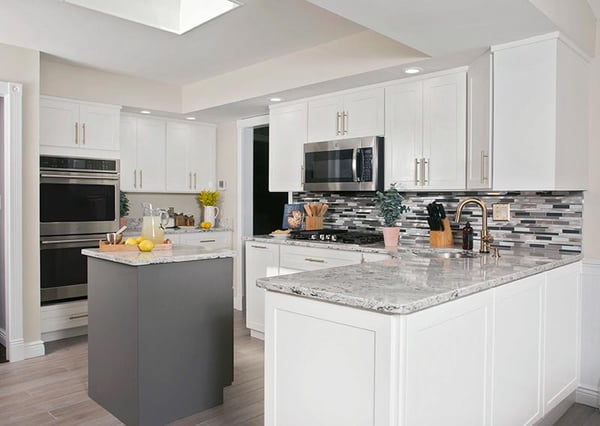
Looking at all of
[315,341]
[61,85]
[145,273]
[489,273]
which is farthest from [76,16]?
[489,273]

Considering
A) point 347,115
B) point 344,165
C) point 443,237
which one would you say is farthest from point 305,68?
point 443,237

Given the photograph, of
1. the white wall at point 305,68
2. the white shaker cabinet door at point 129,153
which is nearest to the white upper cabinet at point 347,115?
the white wall at point 305,68

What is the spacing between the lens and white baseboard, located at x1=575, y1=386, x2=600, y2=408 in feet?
9.91

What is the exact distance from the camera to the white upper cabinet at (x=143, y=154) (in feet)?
17.5

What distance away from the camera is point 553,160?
9.30 feet

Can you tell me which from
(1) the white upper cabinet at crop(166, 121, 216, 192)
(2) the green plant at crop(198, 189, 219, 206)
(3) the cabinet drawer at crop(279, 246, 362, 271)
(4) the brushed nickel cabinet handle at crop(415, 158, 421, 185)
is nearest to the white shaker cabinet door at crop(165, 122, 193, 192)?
(1) the white upper cabinet at crop(166, 121, 216, 192)

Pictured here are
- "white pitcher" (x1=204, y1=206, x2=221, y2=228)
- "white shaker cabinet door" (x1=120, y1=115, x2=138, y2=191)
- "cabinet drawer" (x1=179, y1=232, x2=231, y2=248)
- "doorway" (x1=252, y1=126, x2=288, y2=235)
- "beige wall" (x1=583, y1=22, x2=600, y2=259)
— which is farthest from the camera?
"white pitcher" (x1=204, y1=206, x2=221, y2=228)

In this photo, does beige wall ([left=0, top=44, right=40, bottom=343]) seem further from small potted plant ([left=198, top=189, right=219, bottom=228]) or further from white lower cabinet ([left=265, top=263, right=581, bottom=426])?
white lower cabinet ([left=265, top=263, right=581, bottom=426])

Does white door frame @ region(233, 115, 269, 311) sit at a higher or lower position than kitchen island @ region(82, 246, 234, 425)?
higher

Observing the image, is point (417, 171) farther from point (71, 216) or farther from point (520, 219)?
point (71, 216)

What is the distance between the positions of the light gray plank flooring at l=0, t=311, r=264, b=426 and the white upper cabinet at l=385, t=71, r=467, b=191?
73.5 inches

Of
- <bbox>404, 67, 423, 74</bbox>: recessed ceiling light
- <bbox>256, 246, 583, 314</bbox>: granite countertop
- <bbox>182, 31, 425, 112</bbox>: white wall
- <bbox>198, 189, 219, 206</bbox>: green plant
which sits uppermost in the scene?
<bbox>182, 31, 425, 112</bbox>: white wall

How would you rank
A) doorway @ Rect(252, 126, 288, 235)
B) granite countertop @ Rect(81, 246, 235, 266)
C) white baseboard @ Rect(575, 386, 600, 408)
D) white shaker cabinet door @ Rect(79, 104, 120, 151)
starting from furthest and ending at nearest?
doorway @ Rect(252, 126, 288, 235) < white shaker cabinet door @ Rect(79, 104, 120, 151) < white baseboard @ Rect(575, 386, 600, 408) < granite countertop @ Rect(81, 246, 235, 266)

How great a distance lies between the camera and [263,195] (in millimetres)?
5863
